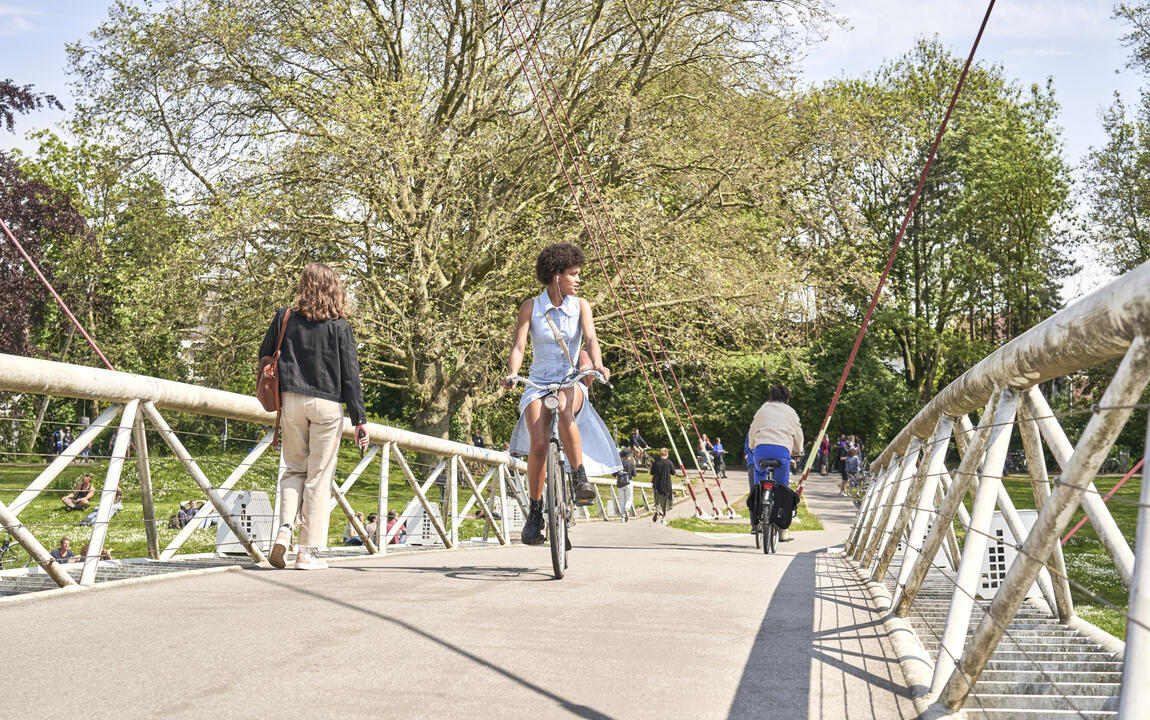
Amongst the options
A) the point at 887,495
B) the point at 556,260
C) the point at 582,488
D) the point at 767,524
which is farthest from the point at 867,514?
the point at 556,260

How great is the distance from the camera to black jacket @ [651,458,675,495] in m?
27.0

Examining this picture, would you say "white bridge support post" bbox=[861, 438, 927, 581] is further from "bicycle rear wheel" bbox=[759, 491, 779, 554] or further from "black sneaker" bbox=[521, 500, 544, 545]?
"bicycle rear wheel" bbox=[759, 491, 779, 554]

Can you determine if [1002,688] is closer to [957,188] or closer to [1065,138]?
[957,188]

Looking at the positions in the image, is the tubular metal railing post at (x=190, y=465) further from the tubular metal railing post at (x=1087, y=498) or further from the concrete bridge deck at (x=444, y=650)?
the tubular metal railing post at (x=1087, y=498)

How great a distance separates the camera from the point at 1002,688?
3.49 m

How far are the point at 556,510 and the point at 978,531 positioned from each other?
141 inches

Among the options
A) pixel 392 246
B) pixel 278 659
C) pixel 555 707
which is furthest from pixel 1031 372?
pixel 392 246

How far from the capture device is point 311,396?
23.6 ft

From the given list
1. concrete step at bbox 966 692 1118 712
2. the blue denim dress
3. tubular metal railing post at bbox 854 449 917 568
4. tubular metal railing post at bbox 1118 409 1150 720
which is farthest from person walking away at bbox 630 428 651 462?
tubular metal railing post at bbox 1118 409 1150 720

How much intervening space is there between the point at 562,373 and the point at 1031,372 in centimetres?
431

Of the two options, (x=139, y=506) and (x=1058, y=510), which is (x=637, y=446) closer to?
(x=139, y=506)

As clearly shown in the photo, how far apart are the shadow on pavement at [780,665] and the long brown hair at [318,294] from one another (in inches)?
125

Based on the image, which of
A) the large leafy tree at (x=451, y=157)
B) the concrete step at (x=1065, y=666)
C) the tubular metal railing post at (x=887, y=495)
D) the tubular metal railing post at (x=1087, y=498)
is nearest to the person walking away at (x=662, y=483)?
the large leafy tree at (x=451, y=157)

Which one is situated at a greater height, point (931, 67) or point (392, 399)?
point (931, 67)
